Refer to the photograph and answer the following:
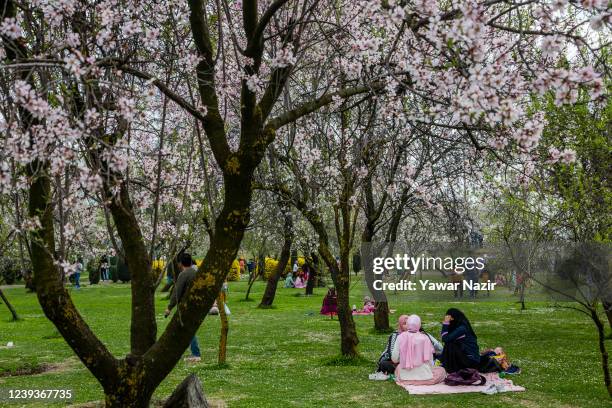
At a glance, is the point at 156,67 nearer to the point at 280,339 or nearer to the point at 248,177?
the point at 248,177

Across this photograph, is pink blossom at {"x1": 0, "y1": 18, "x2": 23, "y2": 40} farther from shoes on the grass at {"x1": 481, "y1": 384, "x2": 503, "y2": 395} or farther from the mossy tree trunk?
shoes on the grass at {"x1": 481, "y1": 384, "x2": 503, "y2": 395}

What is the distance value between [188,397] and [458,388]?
5.03 m

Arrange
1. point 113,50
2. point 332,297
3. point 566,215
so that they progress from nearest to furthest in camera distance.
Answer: point 113,50 → point 566,215 → point 332,297

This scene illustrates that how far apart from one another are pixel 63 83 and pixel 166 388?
6197 millimetres

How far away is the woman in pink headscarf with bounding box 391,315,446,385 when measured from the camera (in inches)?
450

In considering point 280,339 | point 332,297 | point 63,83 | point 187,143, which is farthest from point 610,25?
point 332,297

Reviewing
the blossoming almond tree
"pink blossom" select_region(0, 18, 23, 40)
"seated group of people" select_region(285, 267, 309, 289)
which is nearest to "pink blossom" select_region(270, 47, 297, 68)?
the blossoming almond tree

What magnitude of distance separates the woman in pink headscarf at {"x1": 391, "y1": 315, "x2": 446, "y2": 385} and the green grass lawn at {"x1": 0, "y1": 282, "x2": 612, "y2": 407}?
0.30 metres

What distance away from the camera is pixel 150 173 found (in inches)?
413

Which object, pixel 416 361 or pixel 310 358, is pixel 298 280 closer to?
pixel 310 358

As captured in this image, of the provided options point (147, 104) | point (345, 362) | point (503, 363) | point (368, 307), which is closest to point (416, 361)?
point (503, 363)

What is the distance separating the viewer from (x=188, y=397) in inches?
313

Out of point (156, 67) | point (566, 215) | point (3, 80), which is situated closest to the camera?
point (3, 80)

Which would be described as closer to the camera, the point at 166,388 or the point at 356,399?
the point at 356,399
